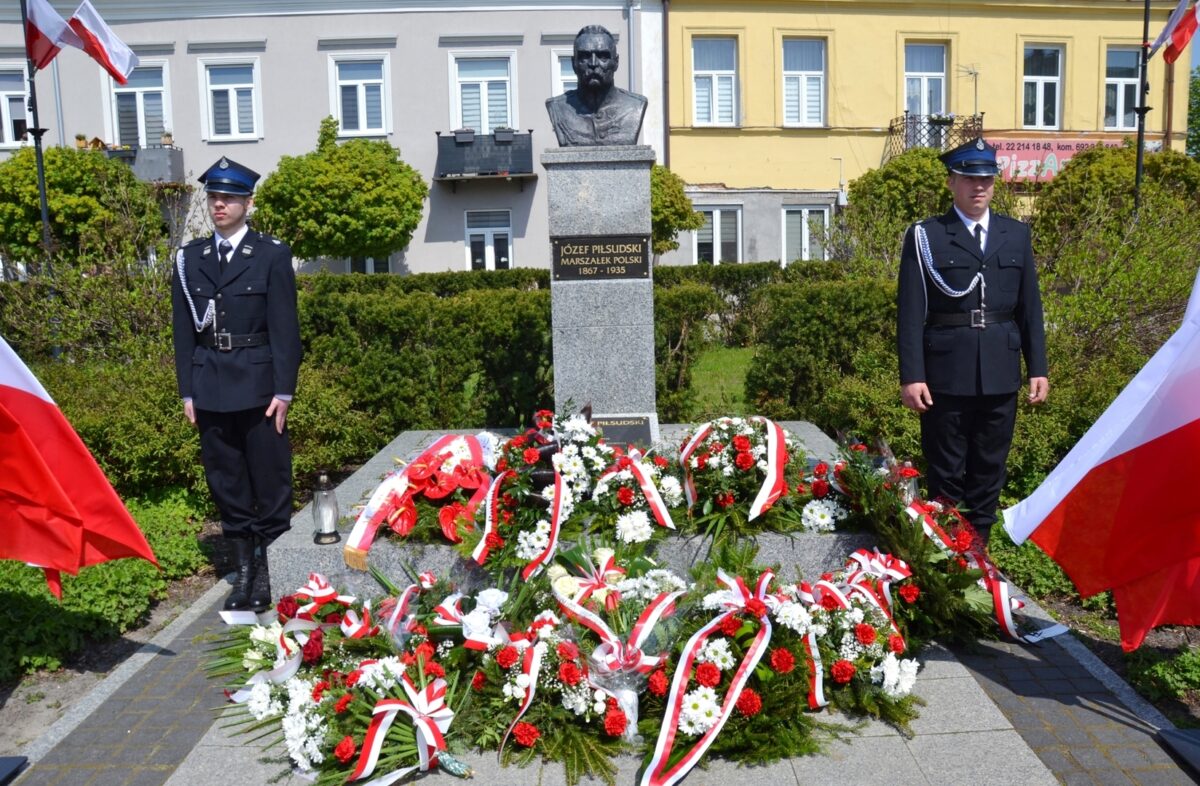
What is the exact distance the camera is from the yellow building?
62.8 feet

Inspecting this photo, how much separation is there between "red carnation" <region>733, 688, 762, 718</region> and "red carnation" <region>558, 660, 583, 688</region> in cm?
54

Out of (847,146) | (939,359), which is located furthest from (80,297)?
(847,146)

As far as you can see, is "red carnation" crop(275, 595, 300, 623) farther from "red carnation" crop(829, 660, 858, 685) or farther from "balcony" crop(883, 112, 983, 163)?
"balcony" crop(883, 112, 983, 163)

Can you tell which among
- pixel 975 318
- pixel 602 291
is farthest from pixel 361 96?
pixel 975 318

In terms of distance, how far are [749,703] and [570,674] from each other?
24.2 inches

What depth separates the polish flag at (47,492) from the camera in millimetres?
3668

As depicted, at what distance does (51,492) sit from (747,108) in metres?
17.4

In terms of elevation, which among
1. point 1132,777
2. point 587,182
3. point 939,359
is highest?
point 587,182

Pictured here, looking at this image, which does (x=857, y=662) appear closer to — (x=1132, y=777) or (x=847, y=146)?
(x=1132, y=777)

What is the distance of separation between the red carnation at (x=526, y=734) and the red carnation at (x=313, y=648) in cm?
87

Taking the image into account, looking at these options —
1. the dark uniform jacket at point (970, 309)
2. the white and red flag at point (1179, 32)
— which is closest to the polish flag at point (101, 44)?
the dark uniform jacket at point (970, 309)

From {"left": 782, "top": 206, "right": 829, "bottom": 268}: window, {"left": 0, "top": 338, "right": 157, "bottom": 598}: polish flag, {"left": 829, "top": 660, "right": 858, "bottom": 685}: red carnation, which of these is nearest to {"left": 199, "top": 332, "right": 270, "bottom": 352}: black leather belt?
{"left": 0, "top": 338, "right": 157, "bottom": 598}: polish flag

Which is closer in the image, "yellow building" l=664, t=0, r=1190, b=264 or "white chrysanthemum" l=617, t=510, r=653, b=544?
"white chrysanthemum" l=617, t=510, r=653, b=544

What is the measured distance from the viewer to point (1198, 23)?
1239 cm
